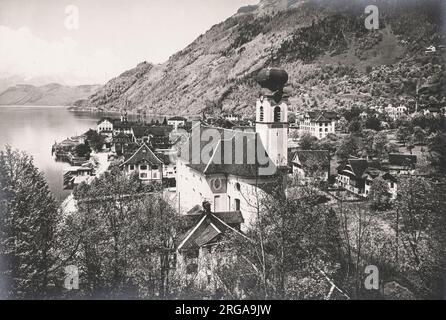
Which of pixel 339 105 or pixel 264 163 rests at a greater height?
pixel 339 105

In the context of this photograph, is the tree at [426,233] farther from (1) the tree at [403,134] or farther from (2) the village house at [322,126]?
(2) the village house at [322,126]

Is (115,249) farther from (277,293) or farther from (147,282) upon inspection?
(277,293)

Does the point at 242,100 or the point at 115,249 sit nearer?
the point at 115,249

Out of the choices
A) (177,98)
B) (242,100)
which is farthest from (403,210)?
(177,98)

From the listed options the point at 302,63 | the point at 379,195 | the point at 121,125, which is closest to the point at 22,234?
the point at 379,195

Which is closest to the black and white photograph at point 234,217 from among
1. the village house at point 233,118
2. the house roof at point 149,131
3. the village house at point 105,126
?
the house roof at point 149,131
